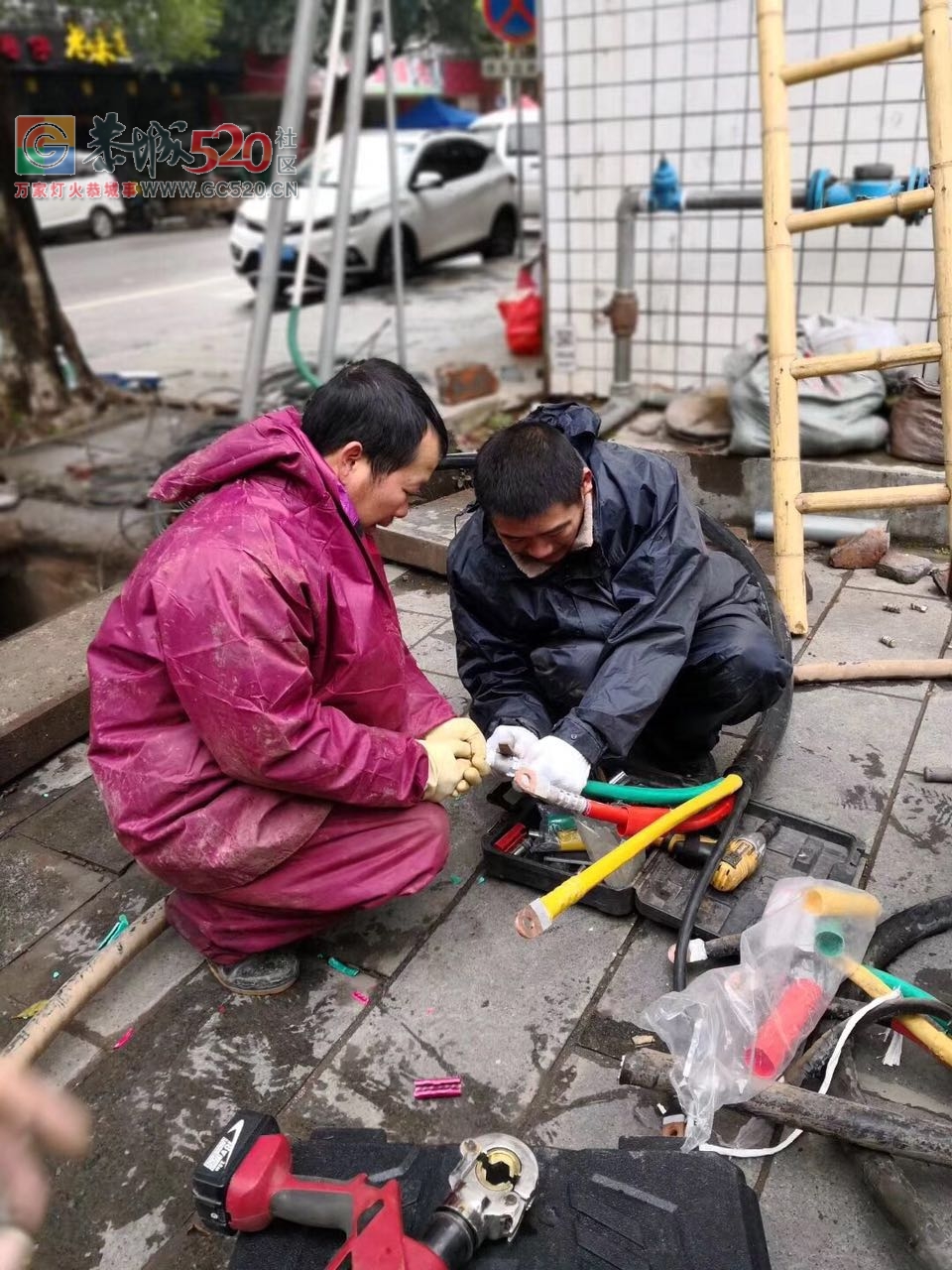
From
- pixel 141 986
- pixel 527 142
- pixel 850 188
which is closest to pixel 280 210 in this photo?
pixel 850 188

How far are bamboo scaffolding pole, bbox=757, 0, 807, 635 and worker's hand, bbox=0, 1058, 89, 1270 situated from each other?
10.3ft

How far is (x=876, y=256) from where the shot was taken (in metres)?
5.01

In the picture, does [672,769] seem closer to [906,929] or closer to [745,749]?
[745,749]

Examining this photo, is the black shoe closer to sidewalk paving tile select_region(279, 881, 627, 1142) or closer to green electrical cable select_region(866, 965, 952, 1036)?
sidewalk paving tile select_region(279, 881, 627, 1142)

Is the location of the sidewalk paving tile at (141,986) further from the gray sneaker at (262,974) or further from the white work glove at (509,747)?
the white work glove at (509,747)

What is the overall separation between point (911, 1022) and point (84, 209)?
2221 centimetres

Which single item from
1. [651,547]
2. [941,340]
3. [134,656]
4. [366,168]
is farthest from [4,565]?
[366,168]

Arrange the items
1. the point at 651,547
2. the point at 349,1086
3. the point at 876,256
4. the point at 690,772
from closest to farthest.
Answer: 1. the point at 349,1086
2. the point at 651,547
3. the point at 690,772
4. the point at 876,256

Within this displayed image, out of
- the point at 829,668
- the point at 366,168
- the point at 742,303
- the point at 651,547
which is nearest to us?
the point at 651,547

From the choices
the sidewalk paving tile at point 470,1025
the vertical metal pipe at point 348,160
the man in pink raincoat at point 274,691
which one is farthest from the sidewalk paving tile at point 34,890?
the vertical metal pipe at point 348,160

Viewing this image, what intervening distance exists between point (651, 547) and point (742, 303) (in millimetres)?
3612

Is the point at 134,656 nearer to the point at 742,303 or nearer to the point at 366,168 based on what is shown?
the point at 742,303

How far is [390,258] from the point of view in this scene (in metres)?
12.2

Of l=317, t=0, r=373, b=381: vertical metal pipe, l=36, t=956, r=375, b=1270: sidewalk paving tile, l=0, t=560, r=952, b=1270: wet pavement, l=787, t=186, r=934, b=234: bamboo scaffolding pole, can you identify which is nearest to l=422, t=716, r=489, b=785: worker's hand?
l=0, t=560, r=952, b=1270: wet pavement
